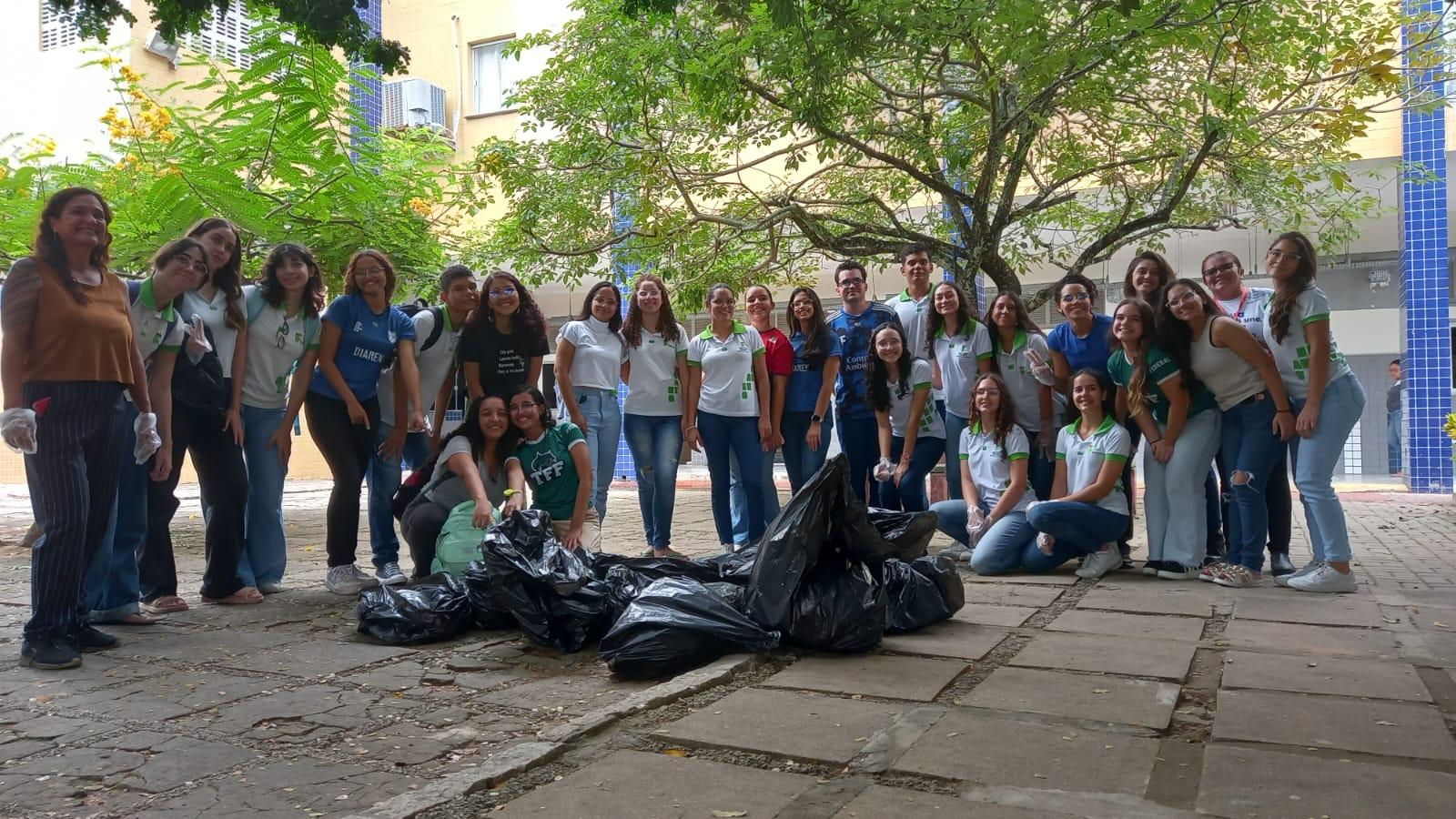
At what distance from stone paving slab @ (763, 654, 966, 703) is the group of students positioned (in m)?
2.38

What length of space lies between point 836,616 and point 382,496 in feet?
9.92

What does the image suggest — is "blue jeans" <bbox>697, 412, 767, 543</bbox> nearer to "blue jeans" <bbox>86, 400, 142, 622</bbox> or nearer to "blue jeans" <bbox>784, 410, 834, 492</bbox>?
"blue jeans" <bbox>784, 410, 834, 492</bbox>

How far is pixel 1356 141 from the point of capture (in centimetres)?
1386

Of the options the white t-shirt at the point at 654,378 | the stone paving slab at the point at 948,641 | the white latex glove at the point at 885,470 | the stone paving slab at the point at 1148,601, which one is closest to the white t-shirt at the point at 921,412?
the white latex glove at the point at 885,470

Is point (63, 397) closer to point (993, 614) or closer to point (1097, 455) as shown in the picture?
point (993, 614)

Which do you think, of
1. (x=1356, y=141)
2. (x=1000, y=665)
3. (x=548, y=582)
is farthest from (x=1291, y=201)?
(x=548, y=582)

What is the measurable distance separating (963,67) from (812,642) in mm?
6597

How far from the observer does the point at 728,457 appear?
707 cm

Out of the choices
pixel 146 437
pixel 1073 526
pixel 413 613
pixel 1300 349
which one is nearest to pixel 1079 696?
pixel 413 613

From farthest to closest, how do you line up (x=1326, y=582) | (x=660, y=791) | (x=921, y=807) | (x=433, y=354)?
(x=433, y=354) < (x=1326, y=582) < (x=660, y=791) < (x=921, y=807)

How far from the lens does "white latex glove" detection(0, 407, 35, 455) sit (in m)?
3.93

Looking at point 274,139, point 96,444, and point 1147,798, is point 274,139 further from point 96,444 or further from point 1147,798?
point 1147,798

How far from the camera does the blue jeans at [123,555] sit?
15.7 feet

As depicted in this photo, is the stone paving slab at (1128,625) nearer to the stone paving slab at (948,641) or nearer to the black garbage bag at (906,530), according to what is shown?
the stone paving slab at (948,641)
